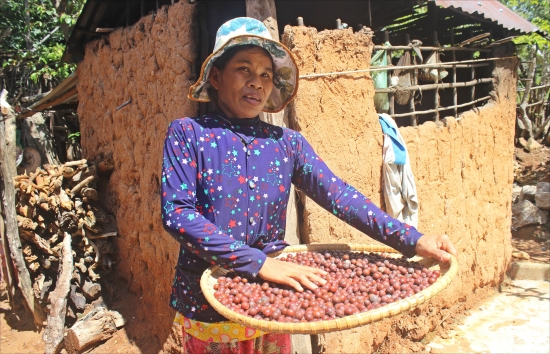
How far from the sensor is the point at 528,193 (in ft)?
26.7

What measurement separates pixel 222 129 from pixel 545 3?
14370 mm

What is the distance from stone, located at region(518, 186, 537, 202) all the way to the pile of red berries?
749 cm

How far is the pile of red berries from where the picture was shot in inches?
59.0

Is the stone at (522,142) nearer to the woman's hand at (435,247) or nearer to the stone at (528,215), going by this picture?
the stone at (528,215)

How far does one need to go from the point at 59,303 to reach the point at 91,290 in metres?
0.35

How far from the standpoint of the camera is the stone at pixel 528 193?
26.4ft

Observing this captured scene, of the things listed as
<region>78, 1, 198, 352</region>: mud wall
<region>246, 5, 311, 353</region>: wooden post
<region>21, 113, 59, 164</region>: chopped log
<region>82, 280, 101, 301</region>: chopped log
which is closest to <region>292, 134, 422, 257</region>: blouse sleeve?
<region>246, 5, 311, 353</region>: wooden post

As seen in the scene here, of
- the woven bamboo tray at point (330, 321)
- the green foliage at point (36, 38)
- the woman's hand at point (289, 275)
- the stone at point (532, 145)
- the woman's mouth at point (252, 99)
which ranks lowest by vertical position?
the stone at point (532, 145)

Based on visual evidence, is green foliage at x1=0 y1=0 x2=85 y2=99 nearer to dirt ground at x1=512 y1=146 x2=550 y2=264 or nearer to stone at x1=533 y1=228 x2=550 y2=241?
dirt ground at x1=512 y1=146 x2=550 y2=264

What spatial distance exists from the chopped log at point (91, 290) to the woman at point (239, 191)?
3226 millimetres

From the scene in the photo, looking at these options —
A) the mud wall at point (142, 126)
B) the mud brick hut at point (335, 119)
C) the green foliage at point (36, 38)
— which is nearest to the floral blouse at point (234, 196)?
the mud brick hut at point (335, 119)

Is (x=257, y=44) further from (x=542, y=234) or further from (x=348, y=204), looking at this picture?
(x=542, y=234)

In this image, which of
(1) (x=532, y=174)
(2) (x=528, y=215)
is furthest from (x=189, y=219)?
(1) (x=532, y=174)

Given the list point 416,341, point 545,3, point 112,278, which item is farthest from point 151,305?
point 545,3
